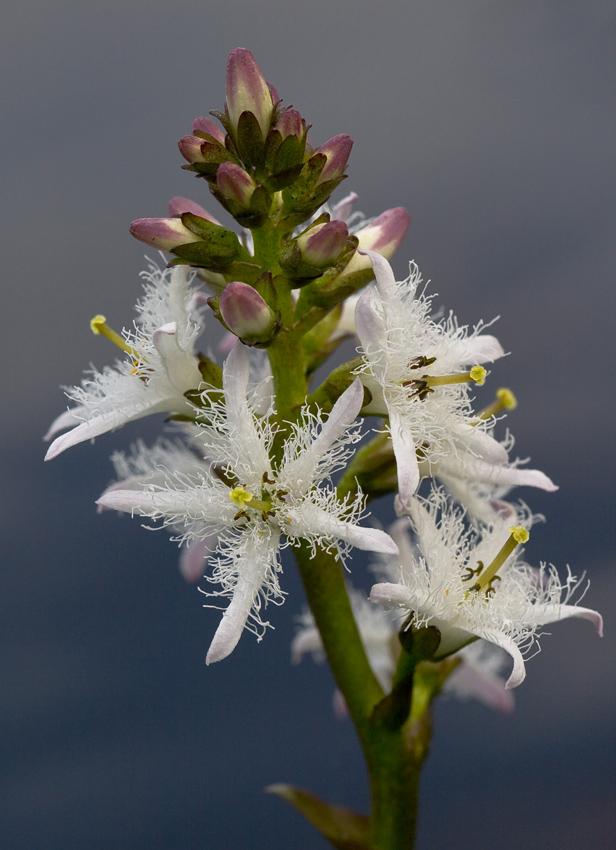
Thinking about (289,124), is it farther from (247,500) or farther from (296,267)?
(247,500)

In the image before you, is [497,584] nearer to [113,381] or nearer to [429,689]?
[429,689]

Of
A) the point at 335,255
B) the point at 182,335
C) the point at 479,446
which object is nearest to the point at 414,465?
the point at 479,446

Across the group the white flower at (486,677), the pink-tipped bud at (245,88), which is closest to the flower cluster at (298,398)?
the pink-tipped bud at (245,88)

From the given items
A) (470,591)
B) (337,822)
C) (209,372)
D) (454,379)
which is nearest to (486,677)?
(337,822)

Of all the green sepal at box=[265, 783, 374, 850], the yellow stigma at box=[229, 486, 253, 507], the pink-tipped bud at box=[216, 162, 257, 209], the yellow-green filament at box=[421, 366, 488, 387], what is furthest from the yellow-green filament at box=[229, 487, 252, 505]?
the green sepal at box=[265, 783, 374, 850]

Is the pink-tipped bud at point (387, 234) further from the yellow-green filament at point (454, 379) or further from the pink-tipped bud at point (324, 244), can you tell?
the yellow-green filament at point (454, 379)
